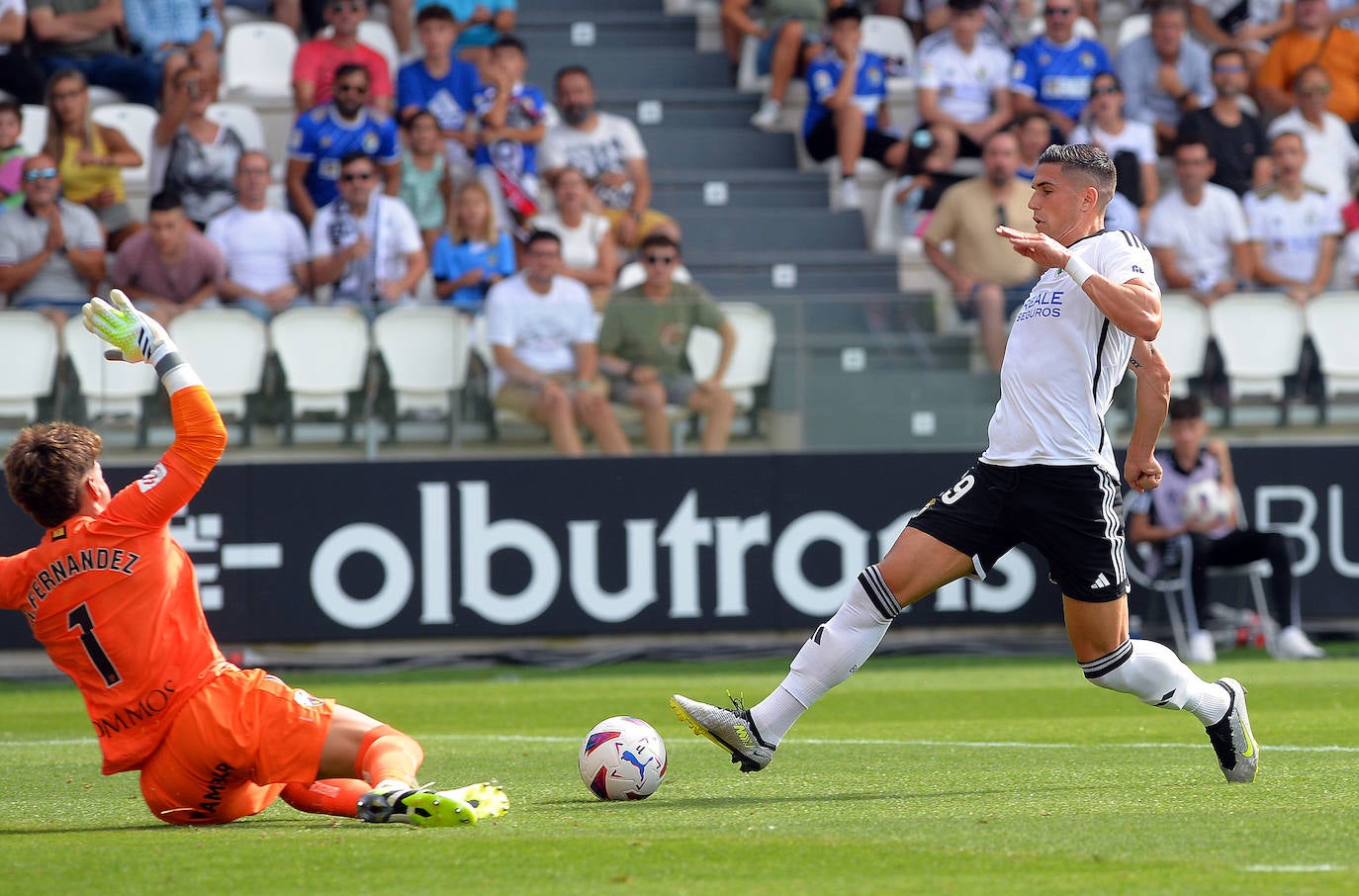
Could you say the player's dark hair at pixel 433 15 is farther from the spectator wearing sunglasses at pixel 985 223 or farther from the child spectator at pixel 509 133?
the spectator wearing sunglasses at pixel 985 223

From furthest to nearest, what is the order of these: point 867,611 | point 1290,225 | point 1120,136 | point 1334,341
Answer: point 1120,136, point 1290,225, point 1334,341, point 867,611

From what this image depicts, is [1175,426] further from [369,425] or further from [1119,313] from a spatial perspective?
[1119,313]

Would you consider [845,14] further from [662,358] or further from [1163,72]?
[662,358]

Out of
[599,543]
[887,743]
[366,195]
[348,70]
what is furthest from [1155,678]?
[348,70]

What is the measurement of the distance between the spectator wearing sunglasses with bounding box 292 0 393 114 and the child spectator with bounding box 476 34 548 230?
0.91m

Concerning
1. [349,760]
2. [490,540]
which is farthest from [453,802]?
[490,540]

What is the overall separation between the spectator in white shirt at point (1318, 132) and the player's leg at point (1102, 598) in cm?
1044

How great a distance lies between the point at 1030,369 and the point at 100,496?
3187 mm

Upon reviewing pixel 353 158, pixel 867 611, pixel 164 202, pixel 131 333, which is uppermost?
pixel 353 158

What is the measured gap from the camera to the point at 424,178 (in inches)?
572

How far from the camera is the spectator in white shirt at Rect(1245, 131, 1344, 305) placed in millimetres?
14742

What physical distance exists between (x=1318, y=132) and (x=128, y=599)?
13167mm

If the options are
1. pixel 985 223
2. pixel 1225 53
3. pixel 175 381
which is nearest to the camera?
pixel 175 381

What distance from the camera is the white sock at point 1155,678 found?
20.5ft
